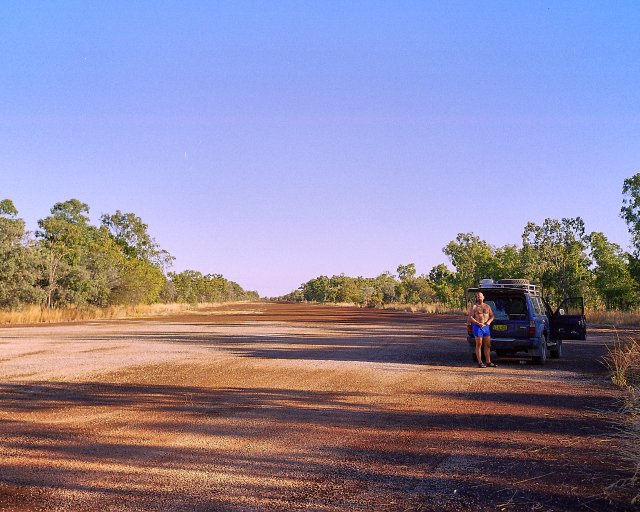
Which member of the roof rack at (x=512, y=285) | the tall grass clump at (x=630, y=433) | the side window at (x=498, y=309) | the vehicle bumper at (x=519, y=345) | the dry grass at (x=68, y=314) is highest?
the roof rack at (x=512, y=285)

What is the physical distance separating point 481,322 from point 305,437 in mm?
7699

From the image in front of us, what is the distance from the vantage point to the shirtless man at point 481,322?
42.8 ft

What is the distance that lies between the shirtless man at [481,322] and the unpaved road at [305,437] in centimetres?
60

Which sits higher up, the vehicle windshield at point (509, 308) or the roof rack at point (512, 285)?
the roof rack at point (512, 285)

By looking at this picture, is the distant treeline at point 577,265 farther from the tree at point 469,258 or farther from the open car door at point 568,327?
the open car door at point 568,327

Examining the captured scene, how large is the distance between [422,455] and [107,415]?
4581 millimetres

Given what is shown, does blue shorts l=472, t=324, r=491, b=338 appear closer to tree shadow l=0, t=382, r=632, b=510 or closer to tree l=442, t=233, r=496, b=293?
tree shadow l=0, t=382, r=632, b=510

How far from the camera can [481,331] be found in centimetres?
1311

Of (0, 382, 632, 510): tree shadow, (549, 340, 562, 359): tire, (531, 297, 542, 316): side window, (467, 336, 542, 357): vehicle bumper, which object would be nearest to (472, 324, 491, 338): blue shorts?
(467, 336, 542, 357): vehicle bumper

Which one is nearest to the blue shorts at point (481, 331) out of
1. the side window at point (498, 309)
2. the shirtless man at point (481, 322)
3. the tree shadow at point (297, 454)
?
the shirtless man at point (481, 322)

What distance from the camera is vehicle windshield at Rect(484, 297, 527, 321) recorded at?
13.6 metres

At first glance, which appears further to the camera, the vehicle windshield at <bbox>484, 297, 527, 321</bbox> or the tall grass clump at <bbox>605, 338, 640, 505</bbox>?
the vehicle windshield at <bbox>484, 297, 527, 321</bbox>

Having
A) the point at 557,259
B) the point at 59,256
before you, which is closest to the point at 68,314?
the point at 59,256

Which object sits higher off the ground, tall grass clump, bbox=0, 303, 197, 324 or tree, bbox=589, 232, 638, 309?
tree, bbox=589, 232, 638, 309
